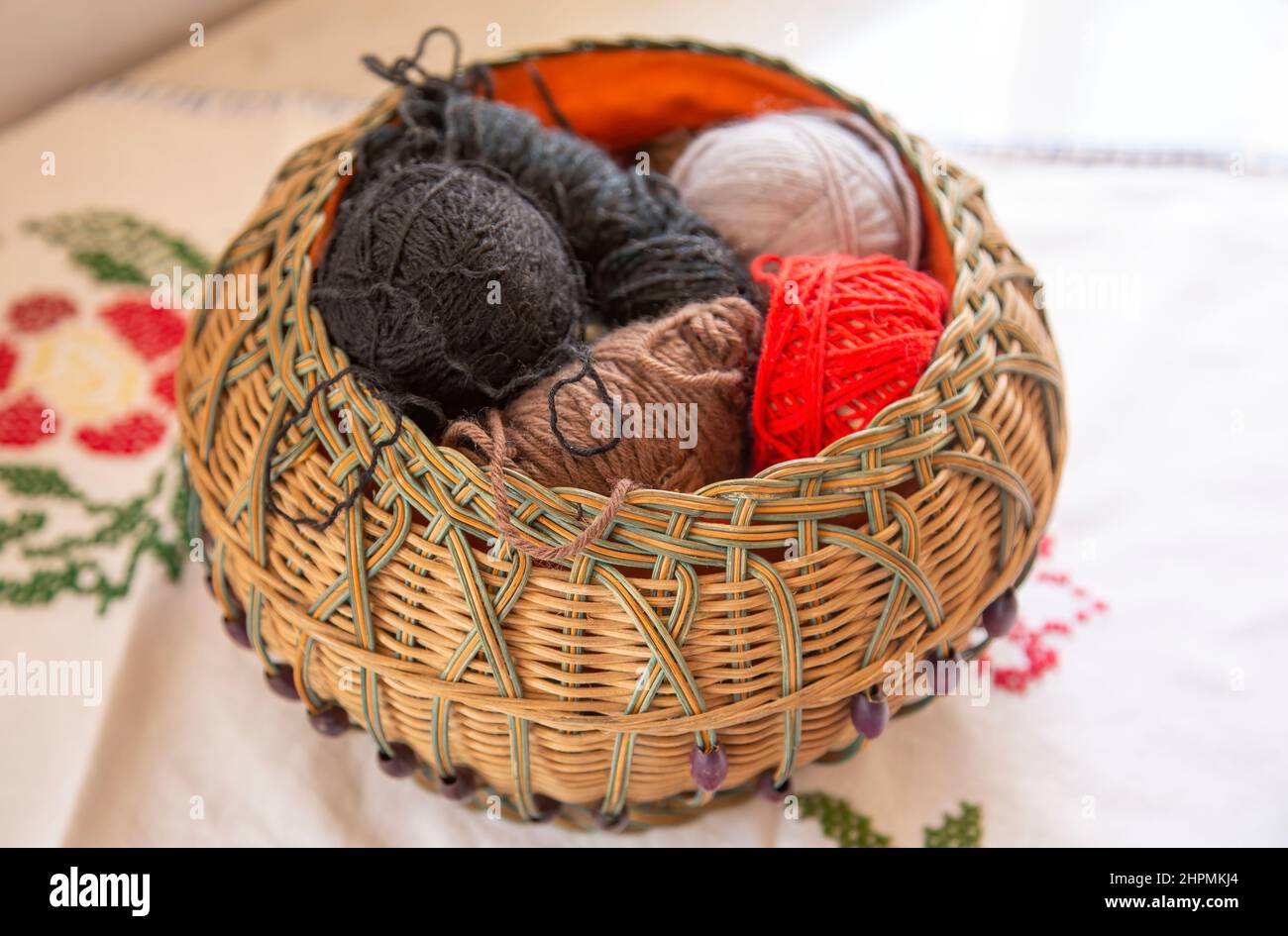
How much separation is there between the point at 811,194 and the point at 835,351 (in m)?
0.17

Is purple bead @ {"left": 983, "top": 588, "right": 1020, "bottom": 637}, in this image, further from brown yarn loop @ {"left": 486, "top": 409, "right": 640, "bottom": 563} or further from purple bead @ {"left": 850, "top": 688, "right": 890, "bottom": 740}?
brown yarn loop @ {"left": 486, "top": 409, "right": 640, "bottom": 563}

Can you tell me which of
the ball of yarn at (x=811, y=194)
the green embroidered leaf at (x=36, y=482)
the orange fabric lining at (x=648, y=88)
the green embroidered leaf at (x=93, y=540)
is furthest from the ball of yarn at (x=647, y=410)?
the green embroidered leaf at (x=36, y=482)

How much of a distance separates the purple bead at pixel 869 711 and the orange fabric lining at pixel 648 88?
0.45 meters

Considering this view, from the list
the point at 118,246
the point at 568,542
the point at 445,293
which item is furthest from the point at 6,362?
the point at 568,542

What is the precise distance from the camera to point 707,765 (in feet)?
1.99

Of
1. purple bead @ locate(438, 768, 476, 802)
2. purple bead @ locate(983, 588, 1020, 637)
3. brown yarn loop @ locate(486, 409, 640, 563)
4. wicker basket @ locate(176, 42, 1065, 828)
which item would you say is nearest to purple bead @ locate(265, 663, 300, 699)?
wicker basket @ locate(176, 42, 1065, 828)

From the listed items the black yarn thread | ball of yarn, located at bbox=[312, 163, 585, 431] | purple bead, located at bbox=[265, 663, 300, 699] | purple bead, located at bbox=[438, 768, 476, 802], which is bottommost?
purple bead, located at bbox=[438, 768, 476, 802]

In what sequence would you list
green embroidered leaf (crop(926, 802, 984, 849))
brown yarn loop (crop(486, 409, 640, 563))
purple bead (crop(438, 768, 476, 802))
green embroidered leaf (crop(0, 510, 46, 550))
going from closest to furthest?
brown yarn loop (crop(486, 409, 640, 563)) → purple bead (crop(438, 768, 476, 802)) → green embroidered leaf (crop(926, 802, 984, 849)) → green embroidered leaf (crop(0, 510, 46, 550))

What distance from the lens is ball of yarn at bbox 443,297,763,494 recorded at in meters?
0.62

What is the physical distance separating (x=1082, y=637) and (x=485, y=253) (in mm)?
556

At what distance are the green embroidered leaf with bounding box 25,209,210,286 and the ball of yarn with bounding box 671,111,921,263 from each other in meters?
0.56

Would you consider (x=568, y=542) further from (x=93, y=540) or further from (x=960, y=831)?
(x=93, y=540)
